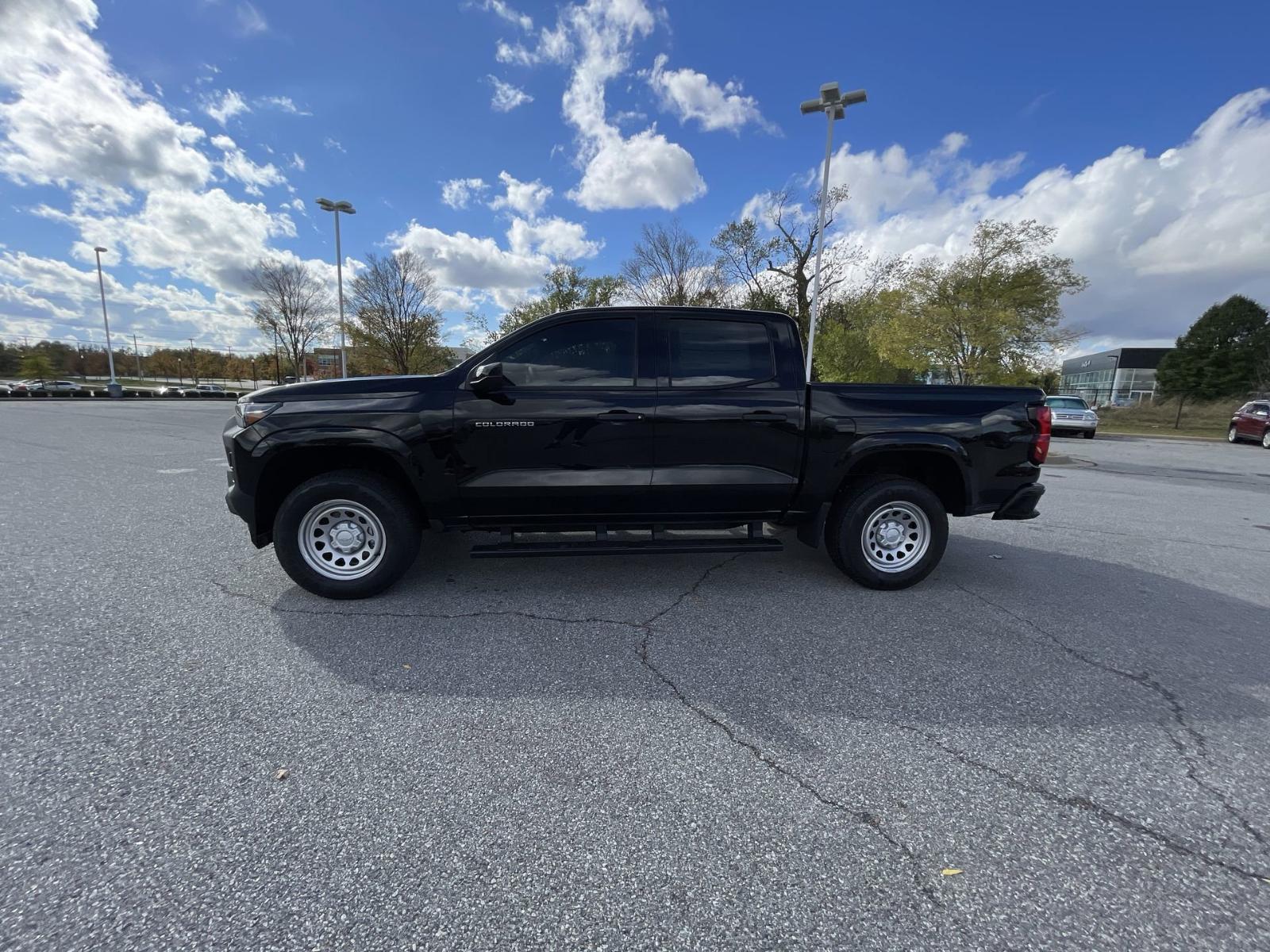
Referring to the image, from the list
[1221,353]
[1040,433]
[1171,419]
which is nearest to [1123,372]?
[1221,353]

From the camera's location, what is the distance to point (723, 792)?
2.10 m

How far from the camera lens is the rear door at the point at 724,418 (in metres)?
3.87

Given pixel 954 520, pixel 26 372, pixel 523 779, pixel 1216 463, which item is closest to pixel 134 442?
pixel 523 779

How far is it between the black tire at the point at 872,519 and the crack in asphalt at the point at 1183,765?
2.91 ft

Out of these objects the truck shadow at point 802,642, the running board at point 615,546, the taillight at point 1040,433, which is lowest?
the truck shadow at point 802,642

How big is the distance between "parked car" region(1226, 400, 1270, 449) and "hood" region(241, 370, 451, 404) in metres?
27.8

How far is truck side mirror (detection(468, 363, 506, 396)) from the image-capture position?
360cm

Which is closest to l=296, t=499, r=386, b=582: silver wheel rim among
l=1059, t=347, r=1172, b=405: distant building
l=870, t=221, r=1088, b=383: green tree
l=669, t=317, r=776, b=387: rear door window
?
l=669, t=317, r=776, b=387: rear door window

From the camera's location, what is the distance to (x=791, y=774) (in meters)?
2.20

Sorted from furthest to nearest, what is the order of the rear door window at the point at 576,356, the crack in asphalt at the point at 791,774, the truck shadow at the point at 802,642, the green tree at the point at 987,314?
1. the green tree at the point at 987,314
2. the rear door window at the point at 576,356
3. the truck shadow at the point at 802,642
4. the crack in asphalt at the point at 791,774

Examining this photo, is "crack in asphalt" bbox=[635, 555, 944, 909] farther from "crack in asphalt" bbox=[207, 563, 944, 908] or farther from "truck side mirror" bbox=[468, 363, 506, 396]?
"truck side mirror" bbox=[468, 363, 506, 396]

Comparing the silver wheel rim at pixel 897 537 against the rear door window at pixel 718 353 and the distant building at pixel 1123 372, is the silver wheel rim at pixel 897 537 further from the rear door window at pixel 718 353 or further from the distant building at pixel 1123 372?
the distant building at pixel 1123 372

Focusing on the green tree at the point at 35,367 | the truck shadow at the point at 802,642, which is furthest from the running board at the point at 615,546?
the green tree at the point at 35,367

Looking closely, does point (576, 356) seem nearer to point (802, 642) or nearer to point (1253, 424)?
point (802, 642)
